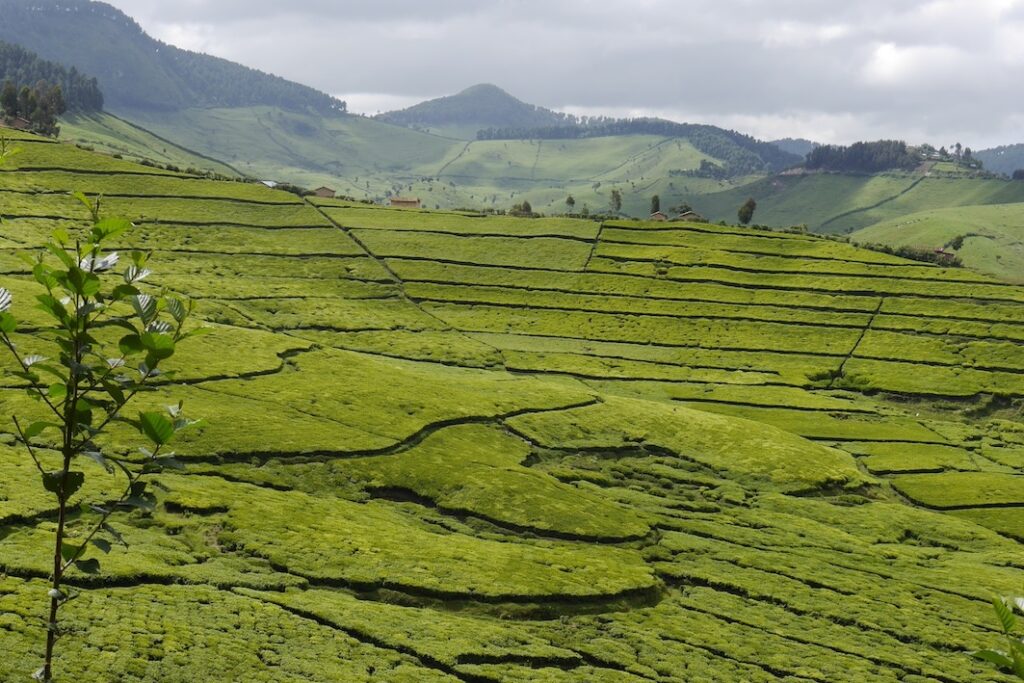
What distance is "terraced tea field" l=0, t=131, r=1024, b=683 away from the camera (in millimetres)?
50094

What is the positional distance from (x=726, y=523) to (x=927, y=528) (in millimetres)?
20603

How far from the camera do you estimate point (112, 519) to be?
54.4 m

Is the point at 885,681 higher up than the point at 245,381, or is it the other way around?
the point at 245,381

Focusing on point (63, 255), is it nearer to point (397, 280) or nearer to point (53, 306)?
point (53, 306)

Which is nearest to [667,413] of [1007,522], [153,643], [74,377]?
[1007,522]

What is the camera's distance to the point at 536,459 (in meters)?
89.0

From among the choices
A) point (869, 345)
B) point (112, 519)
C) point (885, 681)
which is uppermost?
point (869, 345)

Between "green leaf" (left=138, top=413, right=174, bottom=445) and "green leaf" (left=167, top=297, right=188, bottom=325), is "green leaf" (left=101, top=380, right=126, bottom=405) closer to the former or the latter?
"green leaf" (left=138, top=413, right=174, bottom=445)

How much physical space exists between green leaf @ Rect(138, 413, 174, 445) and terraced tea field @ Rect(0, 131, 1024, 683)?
965 inches

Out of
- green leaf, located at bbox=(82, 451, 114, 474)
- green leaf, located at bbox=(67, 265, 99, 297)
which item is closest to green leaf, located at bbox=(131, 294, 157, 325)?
green leaf, located at bbox=(67, 265, 99, 297)

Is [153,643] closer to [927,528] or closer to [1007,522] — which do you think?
[927,528]

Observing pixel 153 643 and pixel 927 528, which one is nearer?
pixel 153 643

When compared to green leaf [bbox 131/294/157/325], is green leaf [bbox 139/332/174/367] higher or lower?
lower

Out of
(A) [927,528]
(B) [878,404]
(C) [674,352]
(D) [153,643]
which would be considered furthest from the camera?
(C) [674,352]
